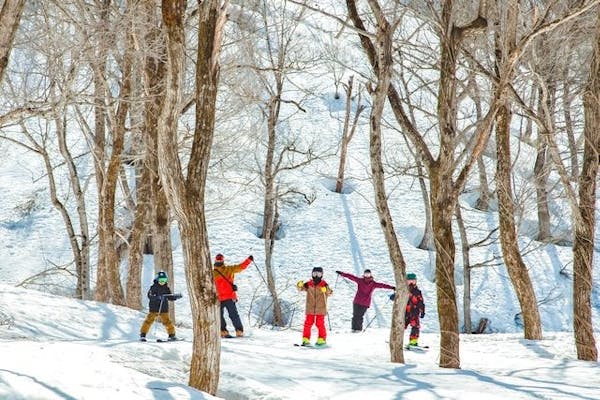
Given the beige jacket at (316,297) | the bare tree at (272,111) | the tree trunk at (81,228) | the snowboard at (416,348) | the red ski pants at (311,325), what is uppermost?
the bare tree at (272,111)

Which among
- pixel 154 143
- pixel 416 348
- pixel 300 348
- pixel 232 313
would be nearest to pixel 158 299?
pixel 232 313

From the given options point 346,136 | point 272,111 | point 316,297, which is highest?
point 346,136

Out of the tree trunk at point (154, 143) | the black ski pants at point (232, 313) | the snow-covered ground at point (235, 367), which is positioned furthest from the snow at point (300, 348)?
the tree trunk at point (154, 143)

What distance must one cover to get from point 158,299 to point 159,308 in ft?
0.61

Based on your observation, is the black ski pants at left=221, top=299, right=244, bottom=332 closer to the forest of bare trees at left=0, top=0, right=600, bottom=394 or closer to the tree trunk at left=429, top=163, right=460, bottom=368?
the forest of bare trees at left=0, top=0, right=600, bottom=394

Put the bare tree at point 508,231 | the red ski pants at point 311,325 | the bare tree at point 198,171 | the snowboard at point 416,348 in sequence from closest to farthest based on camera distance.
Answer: the bare tree at point 198,171, the red ski pants at point 311,325, the snowboard at point 416,348, the bare tree at point 508,231

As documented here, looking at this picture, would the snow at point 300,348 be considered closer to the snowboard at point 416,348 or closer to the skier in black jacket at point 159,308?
the snowboard at point 416,348

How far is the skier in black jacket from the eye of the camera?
1095cm

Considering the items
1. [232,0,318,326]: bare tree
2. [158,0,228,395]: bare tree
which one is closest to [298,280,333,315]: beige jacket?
[232,0,318,326]: bare tree

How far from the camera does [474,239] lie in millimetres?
25359

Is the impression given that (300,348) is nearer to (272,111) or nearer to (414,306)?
(414,306)

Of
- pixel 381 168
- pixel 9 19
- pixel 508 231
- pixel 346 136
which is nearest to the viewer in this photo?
pixel 9 19

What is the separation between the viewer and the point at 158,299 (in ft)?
36.7

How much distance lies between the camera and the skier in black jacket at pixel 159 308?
10953 millimetres
